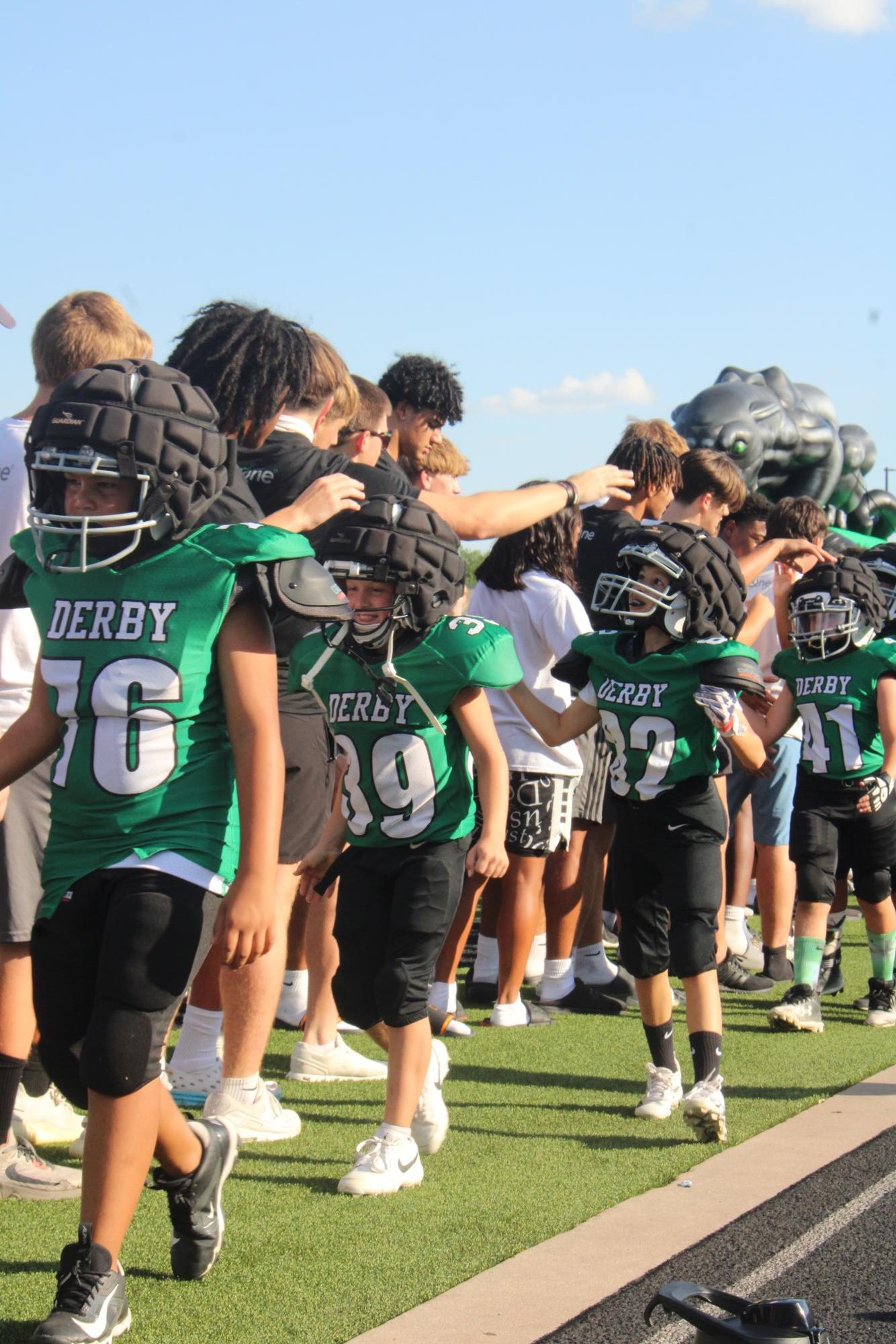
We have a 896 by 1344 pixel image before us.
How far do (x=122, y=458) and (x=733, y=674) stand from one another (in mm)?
2423

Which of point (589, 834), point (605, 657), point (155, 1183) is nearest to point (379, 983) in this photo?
point (155, 1183)

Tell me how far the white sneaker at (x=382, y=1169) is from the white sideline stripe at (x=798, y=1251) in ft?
3.26

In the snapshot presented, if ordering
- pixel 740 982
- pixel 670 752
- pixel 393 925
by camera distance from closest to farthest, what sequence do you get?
pixel 393 925, pixel 670 752, pixel 740 982

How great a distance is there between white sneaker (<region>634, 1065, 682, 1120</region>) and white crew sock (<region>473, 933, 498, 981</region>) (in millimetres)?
1968

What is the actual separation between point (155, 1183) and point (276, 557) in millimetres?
1333

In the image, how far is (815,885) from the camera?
6566 mm

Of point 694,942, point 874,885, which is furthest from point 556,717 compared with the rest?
point 874,885

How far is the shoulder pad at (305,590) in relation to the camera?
3.19 metres

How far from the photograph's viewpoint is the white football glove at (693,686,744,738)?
485cm

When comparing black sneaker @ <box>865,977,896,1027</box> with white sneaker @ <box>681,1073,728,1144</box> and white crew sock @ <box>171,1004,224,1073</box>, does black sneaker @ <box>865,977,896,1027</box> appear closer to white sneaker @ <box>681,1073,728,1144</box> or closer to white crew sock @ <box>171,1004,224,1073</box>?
white sneaker @ <box>681,1073,728,1144</box>

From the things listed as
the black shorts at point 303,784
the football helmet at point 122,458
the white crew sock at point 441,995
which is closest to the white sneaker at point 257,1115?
the black shorts at point 303,784

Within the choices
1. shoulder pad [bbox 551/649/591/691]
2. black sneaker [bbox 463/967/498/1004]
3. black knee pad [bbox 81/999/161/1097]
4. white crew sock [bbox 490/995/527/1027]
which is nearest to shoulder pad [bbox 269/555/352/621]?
black knee pad [bbox 81/999/161/1097]

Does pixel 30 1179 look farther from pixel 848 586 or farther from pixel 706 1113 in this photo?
pixel 848 586

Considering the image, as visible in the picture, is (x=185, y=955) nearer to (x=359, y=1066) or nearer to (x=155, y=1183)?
(x=155, y=1183)
